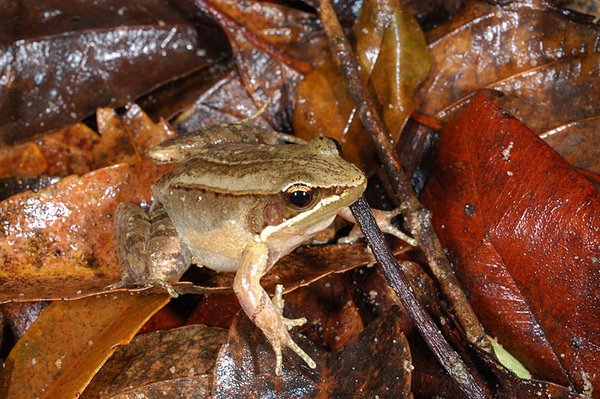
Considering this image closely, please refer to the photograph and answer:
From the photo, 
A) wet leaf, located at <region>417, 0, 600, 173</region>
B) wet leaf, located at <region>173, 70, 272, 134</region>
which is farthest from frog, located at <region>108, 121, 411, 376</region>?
wet leaf, located at <region>417, 0, 600, 173</region>

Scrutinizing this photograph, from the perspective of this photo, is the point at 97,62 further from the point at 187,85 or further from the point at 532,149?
the point at 532,149

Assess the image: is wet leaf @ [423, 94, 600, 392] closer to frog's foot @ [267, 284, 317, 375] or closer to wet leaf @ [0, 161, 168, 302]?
frog's foot @ [267, 284, 317, 375]

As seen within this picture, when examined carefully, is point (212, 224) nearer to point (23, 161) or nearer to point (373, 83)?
point (373, 83)

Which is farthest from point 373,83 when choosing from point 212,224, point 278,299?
point 278,299

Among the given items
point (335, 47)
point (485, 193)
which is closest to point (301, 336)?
point (485, 193)

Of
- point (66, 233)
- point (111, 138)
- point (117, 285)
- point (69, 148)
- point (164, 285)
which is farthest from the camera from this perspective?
point (69, 148)

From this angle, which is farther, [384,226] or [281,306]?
[384,226]
